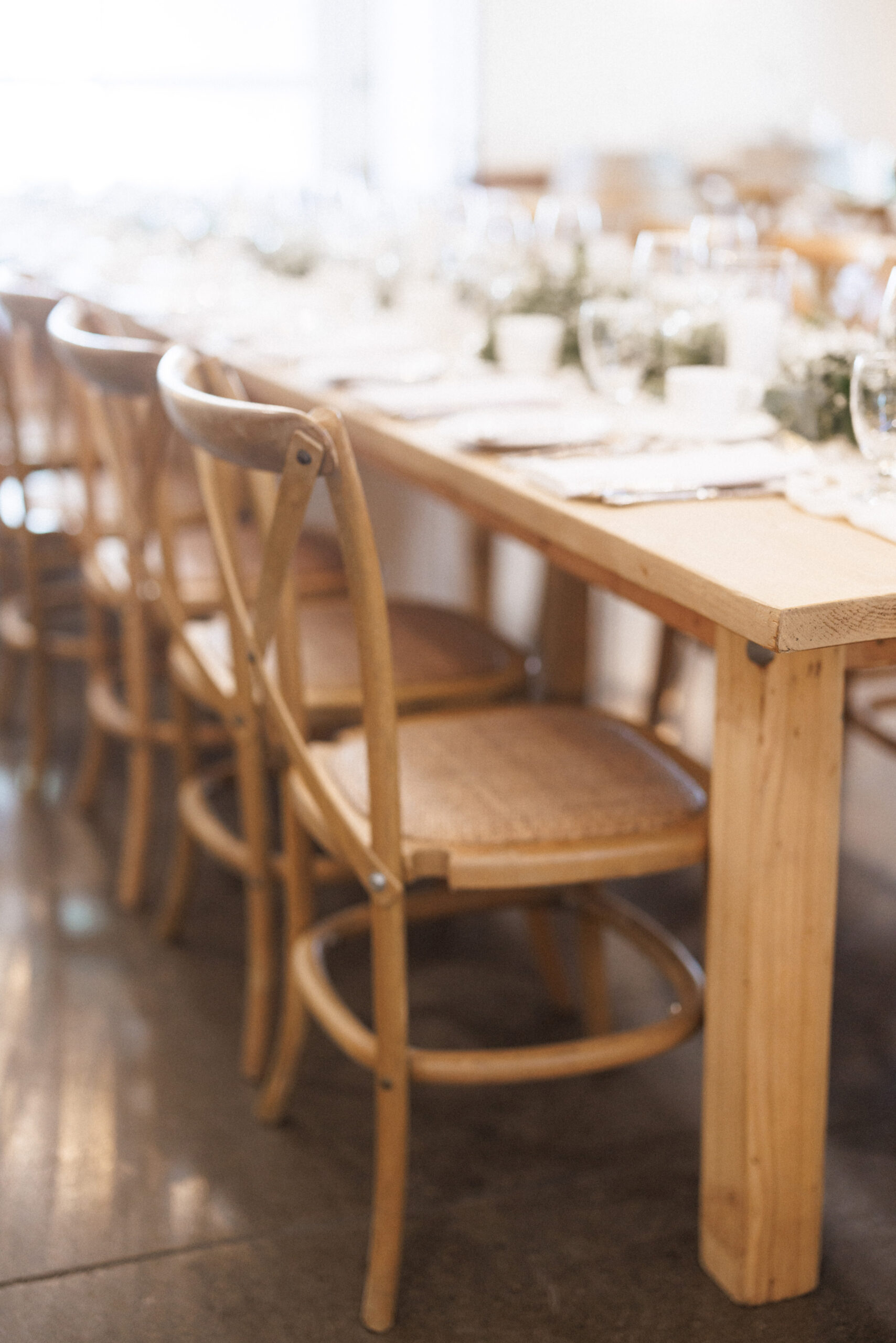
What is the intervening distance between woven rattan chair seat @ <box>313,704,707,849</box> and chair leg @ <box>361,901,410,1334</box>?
0.39 ft

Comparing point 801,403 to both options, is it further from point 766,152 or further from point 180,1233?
point 766,152

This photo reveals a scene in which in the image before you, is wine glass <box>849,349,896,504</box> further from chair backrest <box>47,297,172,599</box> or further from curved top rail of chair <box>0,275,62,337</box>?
curved top rail of chair <box>0,275,62,337</box>

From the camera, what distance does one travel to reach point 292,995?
1.62 meters

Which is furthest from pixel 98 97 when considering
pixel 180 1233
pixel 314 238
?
pixel 180 1233

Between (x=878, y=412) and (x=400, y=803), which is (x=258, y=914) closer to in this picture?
(x=400, y=803)

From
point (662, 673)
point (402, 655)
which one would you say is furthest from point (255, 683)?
point (662, 673)

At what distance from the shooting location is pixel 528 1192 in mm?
1523

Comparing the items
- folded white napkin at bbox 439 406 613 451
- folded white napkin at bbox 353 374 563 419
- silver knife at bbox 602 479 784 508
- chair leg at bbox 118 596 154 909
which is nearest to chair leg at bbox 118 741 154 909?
chair leg at bbox 118 596 154 909

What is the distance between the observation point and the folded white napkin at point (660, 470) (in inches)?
53.7

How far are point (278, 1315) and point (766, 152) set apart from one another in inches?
256

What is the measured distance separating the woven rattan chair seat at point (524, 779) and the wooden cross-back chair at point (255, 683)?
0.14m

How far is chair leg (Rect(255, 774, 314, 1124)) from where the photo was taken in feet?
5.31

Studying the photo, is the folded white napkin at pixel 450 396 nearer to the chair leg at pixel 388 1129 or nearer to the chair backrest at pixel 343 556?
the chair backrest at pixel 343 556

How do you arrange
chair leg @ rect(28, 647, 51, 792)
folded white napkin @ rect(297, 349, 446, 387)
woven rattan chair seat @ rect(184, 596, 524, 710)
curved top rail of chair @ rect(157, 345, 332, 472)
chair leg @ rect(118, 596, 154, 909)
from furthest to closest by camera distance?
chair leg @ rect(28, 647, 51, 792) → chair leg @ rect(118, 596, 154, 909) → folded white napkin @ rect(297, 349, 446, 387) → woven rattan chair seat @ rect(184, 596, 524, 710) → curved top rail of chair @ rect(157, 345, 332, 472)
